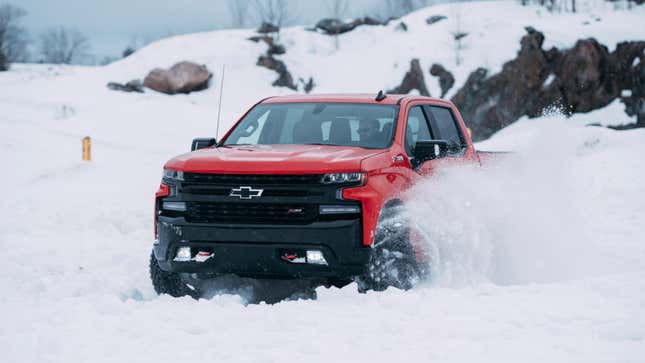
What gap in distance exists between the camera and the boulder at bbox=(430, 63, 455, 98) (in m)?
31.4

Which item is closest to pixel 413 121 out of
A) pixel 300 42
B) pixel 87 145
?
pixel 87 145

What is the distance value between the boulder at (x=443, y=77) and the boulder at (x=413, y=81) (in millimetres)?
529

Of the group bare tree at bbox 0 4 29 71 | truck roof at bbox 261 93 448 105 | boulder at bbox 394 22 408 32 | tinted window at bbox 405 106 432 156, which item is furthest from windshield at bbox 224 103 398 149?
bare tree at bbox 0 4 29 71

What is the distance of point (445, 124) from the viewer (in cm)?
806

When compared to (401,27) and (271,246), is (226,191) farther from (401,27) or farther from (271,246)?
(401,27)

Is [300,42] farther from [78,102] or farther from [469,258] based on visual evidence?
[469,258]

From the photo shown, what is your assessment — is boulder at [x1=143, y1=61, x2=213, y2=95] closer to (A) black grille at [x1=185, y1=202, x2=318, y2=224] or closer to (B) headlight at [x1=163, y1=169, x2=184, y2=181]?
(B) headlight at [x1=163, y1=169, x2=184, y2=181]

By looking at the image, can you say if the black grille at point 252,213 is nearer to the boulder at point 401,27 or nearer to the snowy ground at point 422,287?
the snowy ground at point 422,287

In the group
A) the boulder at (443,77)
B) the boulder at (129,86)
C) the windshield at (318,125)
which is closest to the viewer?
the windshield at (318,125)

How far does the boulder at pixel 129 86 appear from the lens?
33.6 m

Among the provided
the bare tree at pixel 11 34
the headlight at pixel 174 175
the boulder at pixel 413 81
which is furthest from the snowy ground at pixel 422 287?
the bare tree at pixel 11 34

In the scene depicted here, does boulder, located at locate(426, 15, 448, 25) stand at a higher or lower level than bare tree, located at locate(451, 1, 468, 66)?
higher

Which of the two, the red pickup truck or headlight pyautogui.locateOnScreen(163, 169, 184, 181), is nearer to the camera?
the red pickup truck

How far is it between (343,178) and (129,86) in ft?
97.0
